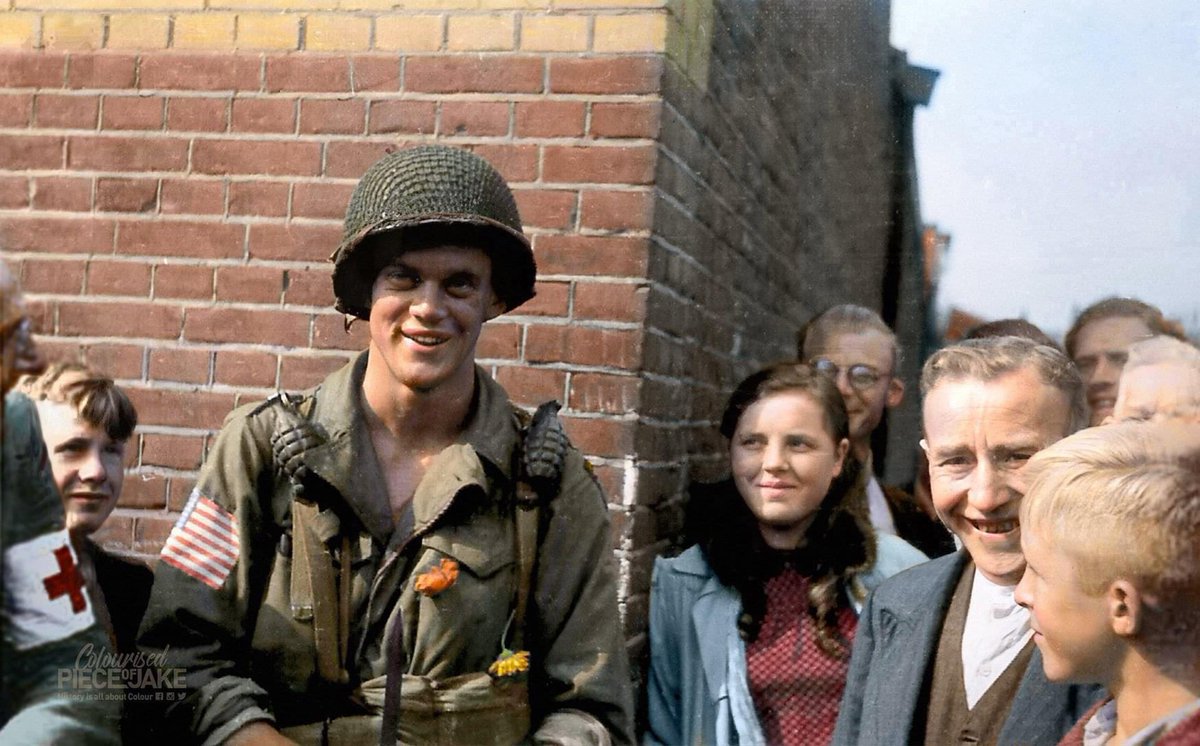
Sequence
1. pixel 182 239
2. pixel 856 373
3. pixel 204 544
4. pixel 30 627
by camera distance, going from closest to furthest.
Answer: pixel 30 627
pixel 204 544
pixel 182 239
pixel 856 373

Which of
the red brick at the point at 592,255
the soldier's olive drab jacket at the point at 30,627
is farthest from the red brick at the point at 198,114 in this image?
the soldier's olive drab jacket at the point at 30,627

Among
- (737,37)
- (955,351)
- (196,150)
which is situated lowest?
(955,351)

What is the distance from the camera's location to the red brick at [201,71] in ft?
8.52

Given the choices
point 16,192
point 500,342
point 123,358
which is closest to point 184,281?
point 123,358

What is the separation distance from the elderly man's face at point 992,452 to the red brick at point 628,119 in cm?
97

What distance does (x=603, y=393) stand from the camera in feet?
8.21

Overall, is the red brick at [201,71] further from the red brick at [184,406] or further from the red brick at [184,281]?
the red brick at [184,406]

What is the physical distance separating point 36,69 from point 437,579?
5.66 feet

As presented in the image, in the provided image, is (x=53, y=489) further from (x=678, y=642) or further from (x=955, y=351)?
(x=678, y=642)

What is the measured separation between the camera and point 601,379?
2.51 m

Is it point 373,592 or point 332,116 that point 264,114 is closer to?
point 332,116

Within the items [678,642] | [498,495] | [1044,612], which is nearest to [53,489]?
[498,495]

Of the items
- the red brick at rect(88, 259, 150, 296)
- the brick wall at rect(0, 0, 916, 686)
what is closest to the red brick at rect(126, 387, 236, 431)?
the brick wall at rect(0, 0, 916, 686)

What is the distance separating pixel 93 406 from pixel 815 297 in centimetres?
348
